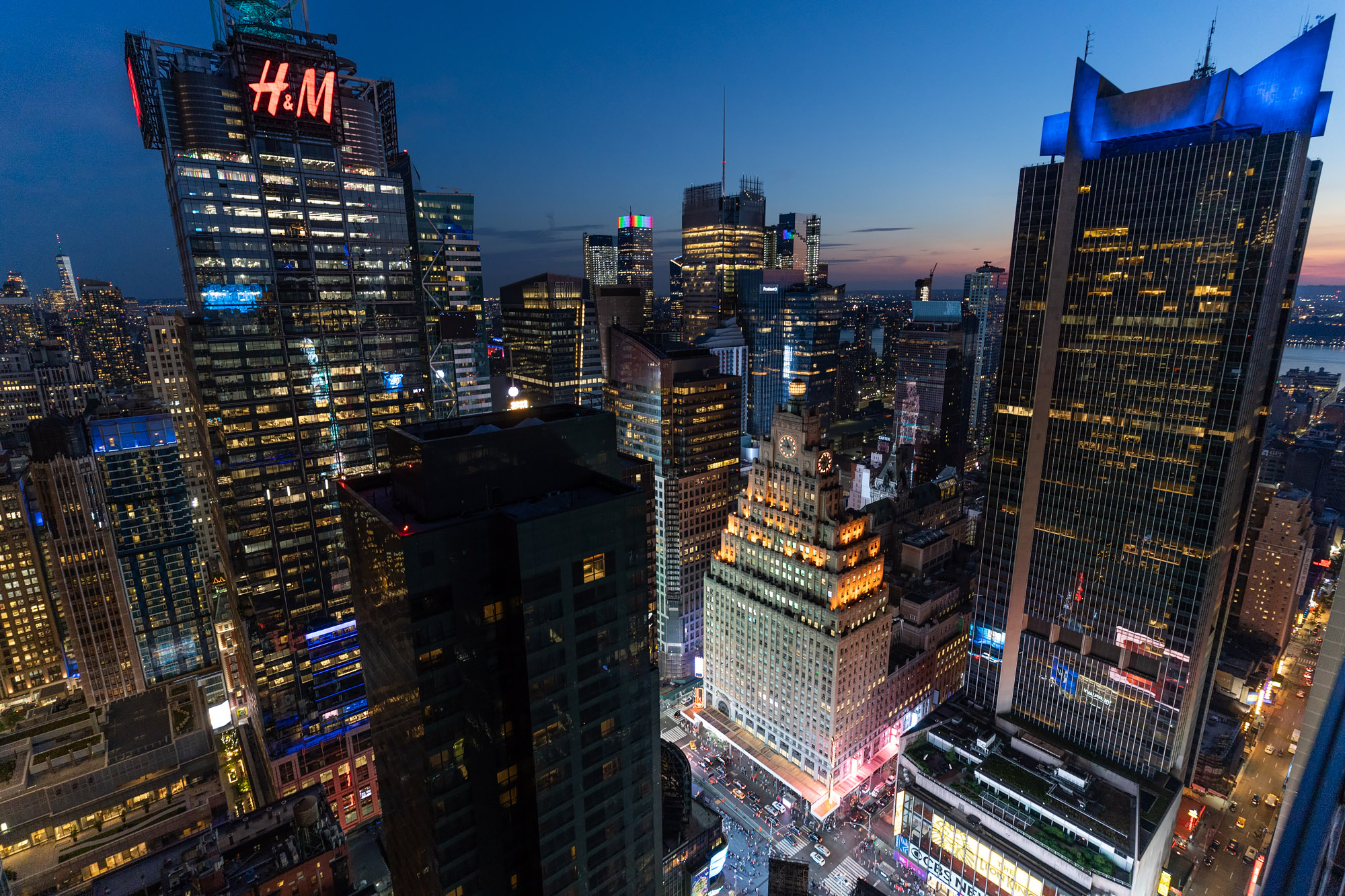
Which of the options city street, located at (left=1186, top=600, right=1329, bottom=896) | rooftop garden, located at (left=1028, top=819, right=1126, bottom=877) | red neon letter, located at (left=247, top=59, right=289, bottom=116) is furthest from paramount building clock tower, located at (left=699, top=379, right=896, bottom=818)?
red neon letter, located at (left=247, top=59, right=289, bottom=116)

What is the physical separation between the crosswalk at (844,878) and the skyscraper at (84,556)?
449ft

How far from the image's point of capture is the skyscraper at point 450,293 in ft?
542

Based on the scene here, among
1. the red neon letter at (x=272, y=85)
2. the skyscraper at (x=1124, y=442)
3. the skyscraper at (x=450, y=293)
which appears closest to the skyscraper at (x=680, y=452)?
the skyscraper at (x=450, y=293)

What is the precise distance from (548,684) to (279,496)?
80.9 meters

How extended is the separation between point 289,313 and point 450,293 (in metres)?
82.1

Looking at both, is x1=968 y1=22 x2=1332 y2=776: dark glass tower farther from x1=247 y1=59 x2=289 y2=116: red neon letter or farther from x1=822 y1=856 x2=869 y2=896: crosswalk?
x1=247 y1=59 x2=289 y2=116: red neon letter

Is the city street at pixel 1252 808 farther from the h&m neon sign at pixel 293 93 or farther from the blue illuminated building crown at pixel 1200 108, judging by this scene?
the h&m neon sign at pixel 293 93

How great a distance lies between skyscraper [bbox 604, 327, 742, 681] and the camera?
470 ft

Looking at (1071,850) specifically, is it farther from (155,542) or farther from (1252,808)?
(155,542)

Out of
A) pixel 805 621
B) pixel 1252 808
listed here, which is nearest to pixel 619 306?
pixel 805 621

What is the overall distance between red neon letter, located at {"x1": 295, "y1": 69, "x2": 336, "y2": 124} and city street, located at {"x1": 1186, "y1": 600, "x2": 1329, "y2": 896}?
156222 mm

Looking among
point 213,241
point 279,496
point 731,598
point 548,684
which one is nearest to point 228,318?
point 213,241

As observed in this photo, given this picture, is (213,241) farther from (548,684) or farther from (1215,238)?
(1215,238)

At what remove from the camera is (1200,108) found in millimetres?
75688
